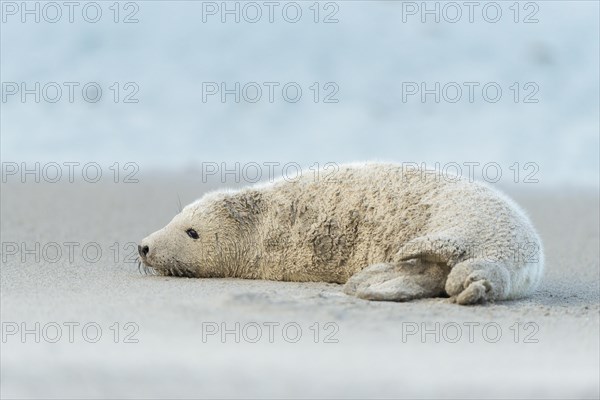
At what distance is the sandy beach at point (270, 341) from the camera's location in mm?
4633

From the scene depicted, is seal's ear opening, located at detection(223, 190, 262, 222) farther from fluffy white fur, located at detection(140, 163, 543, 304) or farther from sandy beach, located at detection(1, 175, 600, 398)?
sandy beach, located at detection(1, 175, 600, 398)

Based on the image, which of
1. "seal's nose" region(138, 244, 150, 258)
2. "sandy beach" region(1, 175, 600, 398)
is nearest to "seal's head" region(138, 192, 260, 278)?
"seal's nose" region(138, 244, 150, 258)

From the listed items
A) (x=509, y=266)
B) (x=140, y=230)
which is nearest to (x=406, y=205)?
(x=509, y=266)

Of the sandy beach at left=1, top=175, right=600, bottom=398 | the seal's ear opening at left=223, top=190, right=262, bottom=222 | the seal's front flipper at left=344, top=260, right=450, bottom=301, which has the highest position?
the seal's ear opening at left=223, top=190, right=262, bottom=222

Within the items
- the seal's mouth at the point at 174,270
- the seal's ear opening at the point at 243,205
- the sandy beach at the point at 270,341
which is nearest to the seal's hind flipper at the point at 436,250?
the sandy beach at the point at 270,341

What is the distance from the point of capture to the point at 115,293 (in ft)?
21.0

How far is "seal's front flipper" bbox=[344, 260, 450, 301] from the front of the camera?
245 inches

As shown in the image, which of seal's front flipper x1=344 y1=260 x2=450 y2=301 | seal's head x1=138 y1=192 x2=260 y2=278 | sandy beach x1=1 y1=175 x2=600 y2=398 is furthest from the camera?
seal's head x1=138 y1=192 x2=260 y2=278

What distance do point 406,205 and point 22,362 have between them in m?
2.87

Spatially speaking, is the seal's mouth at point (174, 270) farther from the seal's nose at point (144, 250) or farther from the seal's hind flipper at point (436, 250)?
the seal's hind flipper at point (436, 250)

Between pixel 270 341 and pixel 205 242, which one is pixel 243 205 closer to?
pixel 205 242

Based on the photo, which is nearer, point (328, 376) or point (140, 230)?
point (328, 376)

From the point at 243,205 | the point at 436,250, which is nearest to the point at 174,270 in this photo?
the point at 243,205

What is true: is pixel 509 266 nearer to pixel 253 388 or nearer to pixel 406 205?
pixel 406 205
